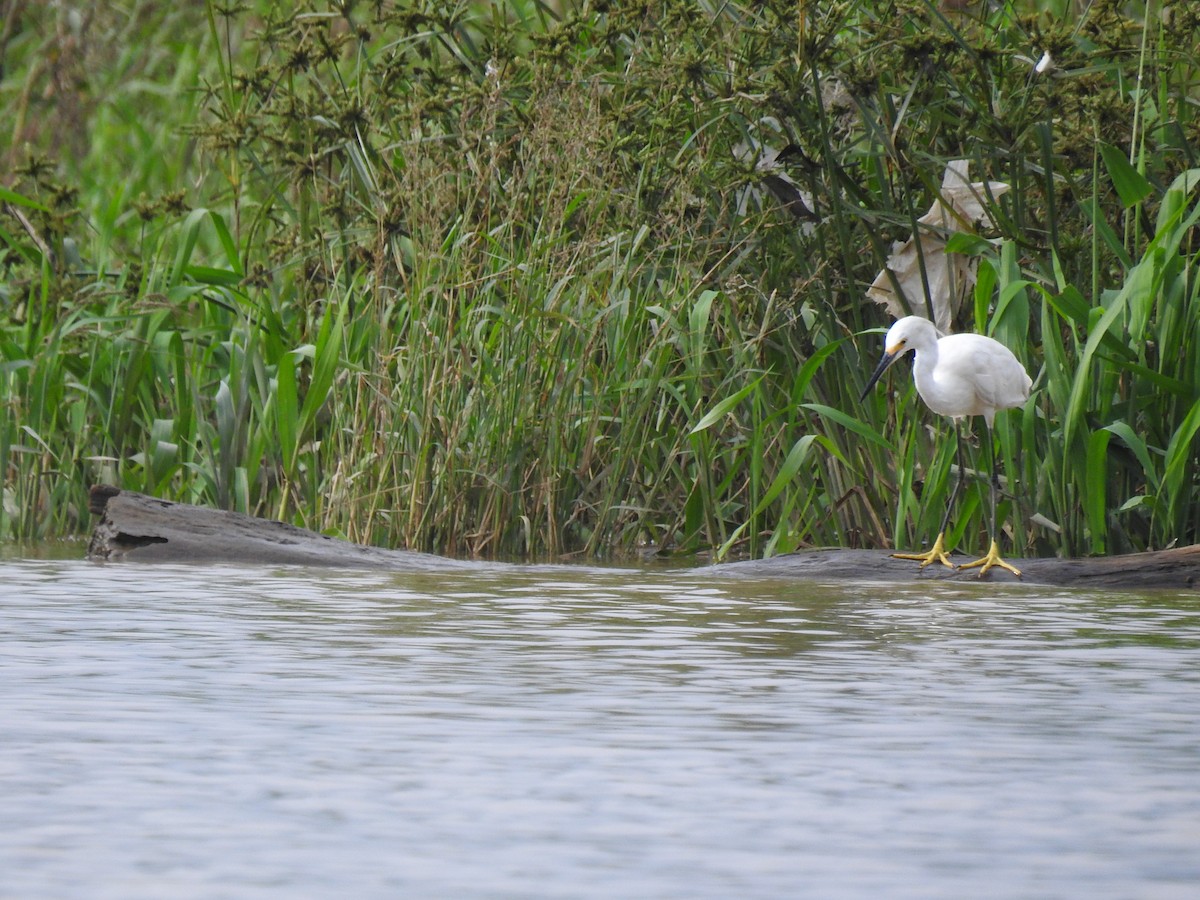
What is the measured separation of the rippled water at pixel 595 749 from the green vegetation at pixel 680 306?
119 centimetres

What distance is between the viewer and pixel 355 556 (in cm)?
624

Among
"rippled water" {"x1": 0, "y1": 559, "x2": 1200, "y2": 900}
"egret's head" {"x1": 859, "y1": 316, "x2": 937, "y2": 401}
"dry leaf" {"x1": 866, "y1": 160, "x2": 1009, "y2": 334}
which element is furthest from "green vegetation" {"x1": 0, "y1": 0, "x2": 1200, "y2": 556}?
"rippled water" {"x1": 0, "y1": 559, "x2": 1200, "y2": 900}

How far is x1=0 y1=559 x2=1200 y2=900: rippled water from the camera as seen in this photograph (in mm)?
2471

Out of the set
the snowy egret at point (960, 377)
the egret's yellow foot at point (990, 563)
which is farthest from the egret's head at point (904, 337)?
the egret's yellow foot at point (990, 563)

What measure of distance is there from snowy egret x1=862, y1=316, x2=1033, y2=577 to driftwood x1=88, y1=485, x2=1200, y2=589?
77mm

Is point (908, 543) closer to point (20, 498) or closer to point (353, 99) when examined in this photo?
point (353, 99)

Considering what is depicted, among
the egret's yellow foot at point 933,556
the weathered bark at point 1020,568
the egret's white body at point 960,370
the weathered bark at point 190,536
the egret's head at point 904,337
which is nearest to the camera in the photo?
the weathered bark at point 1020,568

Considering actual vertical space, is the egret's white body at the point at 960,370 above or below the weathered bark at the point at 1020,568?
above

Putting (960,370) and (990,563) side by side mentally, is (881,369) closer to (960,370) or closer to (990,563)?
(960,370)

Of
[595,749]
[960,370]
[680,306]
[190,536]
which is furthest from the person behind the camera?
[680,306]

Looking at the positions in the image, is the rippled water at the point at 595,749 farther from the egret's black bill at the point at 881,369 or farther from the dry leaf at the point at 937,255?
the dry leaf at the point at 937,255

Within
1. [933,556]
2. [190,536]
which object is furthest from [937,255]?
[190,536]

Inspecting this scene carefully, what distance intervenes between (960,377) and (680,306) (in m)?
1.25

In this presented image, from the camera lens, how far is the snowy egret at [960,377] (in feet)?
19.2
